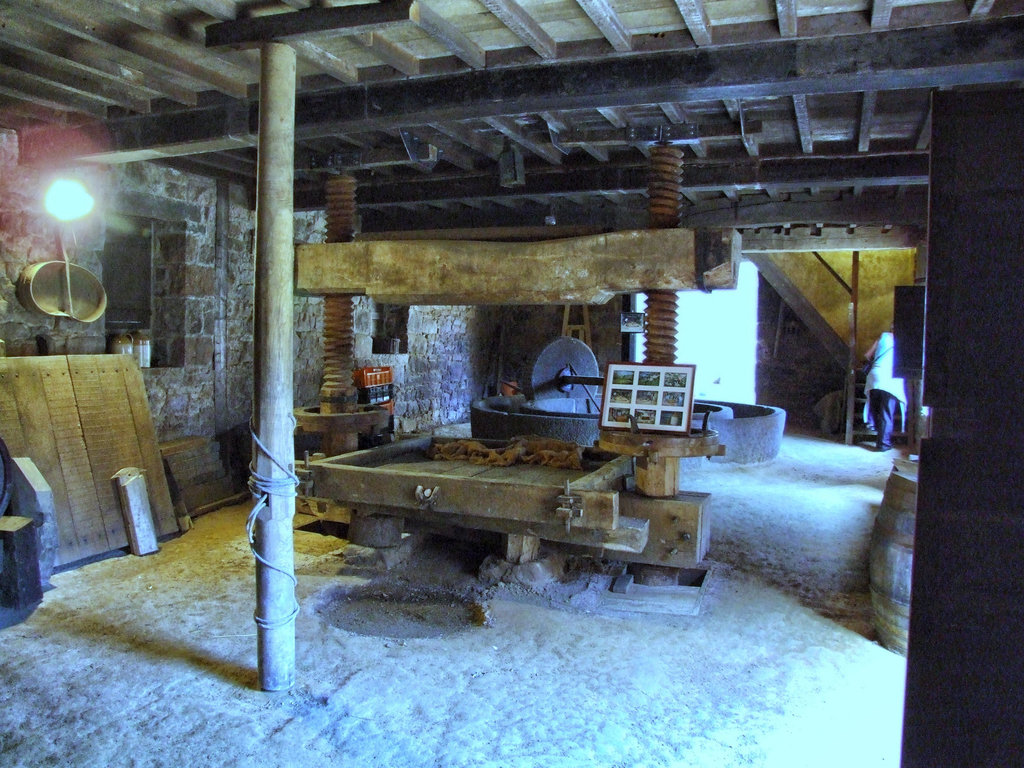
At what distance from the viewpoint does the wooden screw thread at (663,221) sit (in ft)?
14.3

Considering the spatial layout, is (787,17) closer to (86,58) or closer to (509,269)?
(509,269)

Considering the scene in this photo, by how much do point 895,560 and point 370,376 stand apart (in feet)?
18.1

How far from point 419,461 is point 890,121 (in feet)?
12.3

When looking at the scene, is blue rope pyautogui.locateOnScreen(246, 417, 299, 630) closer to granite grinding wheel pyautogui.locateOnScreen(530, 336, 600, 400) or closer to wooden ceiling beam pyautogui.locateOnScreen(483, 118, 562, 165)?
wooden ceiling beam pyautogui.locateOnScreen(483, 118, 562, 165)

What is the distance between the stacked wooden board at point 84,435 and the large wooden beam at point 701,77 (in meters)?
2.59

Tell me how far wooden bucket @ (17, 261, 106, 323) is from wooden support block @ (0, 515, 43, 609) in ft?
5.78

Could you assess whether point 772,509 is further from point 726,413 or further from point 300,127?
point 300,127

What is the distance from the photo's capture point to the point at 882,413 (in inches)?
403

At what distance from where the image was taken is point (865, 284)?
37.5ft

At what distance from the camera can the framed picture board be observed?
14.1 ft

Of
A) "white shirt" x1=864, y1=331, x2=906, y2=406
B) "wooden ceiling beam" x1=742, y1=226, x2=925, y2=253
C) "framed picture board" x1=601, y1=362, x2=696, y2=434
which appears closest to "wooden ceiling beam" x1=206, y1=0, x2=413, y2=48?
"framed picture board" x1=601, y1=362, x2=696, y2=434

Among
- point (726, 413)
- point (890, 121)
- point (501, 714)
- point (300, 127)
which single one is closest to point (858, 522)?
point (726, 413)

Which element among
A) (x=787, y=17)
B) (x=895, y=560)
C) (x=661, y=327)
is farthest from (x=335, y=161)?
(x=895, y=560)

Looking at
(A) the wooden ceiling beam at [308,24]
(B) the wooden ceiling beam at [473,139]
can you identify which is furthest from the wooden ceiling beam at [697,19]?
(B) the wooden ceiling beam at [473,139]
